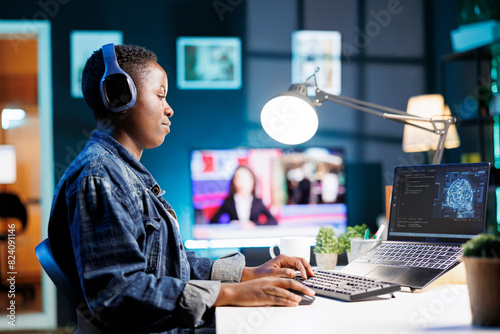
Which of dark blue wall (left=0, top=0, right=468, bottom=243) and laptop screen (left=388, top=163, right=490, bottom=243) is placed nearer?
laptop screen (left=388, top=163, right=490, bottom=243)

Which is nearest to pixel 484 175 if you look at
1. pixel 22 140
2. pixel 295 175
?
pixel 295 175

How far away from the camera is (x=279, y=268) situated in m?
1.32

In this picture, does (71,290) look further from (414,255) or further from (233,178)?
(233,178)

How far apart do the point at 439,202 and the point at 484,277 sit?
23.4 inches

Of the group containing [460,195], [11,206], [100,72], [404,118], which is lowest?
[11,206]

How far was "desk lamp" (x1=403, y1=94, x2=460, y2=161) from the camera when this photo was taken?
326 centimetres

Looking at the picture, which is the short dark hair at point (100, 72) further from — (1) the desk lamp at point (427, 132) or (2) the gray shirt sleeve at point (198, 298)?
(1) the desk lamp at point (427, 132)

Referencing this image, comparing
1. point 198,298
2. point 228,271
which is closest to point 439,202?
point 228,271

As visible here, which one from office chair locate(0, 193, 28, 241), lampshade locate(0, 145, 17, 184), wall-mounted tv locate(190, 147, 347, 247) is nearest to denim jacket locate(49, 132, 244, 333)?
wall-mounted tv locate(190, 147, 347, 247)

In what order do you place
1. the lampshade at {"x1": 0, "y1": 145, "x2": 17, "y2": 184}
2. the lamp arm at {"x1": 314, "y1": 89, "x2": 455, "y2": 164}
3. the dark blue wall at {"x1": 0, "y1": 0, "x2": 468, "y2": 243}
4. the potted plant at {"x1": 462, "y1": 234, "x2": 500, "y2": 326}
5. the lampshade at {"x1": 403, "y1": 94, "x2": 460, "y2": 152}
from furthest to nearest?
1. the lampshade at {"x1": 0, "y1": 145, "x2": 17, "y2": 184}
2. the dark blue wall at {"x1": 0, "y1": 0, "x2": 468, "y2": 243}
3. the lampshade at {"x1": 403, "y1": 94, "x2": 460, "y2": 152}
4. the lamp arm at {"x1": 314, "y1": 89, "x2": 455, "y2": 164}
5. the potted plant at {"x1": 462, "y1": 234, "x2": 500, "y2": 326}

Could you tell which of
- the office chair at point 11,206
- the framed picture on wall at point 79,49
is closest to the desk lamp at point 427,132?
the framed picture on wall at point 79,49

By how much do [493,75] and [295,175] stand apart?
1440 millimetres

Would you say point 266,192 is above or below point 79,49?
below

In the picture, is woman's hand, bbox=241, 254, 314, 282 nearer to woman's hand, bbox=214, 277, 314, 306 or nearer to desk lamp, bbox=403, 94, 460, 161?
woman's hand, bbox=214, 277, 314, 306
